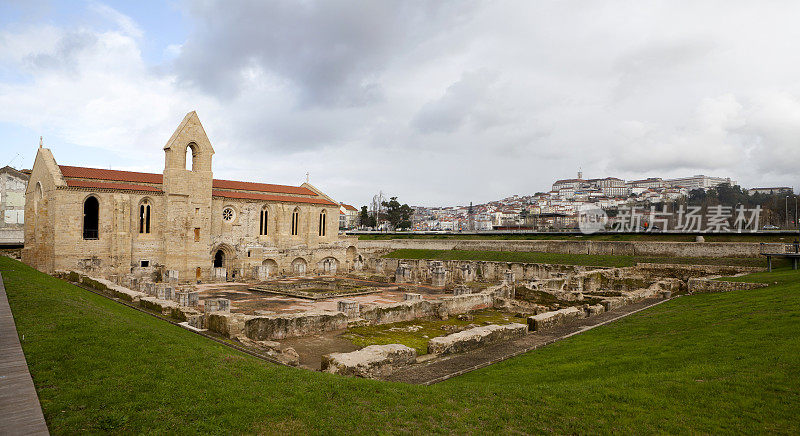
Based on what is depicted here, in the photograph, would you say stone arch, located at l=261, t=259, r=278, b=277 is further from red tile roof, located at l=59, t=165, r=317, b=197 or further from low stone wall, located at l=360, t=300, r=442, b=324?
low stone wall, located at l=360, t=300, r=442, b=324

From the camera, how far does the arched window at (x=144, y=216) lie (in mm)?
35609

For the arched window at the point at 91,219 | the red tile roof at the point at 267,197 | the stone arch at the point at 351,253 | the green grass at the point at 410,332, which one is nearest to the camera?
the green grass at the point at 410,332

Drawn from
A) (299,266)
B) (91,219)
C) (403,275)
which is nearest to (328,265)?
(299,266)

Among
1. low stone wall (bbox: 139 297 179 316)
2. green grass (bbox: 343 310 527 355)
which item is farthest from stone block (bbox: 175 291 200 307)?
green grass (bbox: 343 310 527 355)

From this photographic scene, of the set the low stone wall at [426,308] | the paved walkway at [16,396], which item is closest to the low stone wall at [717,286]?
the low stone wall at [426,308]

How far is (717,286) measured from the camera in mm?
22344

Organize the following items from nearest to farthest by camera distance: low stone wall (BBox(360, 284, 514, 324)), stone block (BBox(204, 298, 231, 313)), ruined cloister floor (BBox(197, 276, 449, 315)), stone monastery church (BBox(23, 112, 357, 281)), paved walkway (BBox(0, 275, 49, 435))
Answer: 1. paved walkway (BBox(0, 275, 49, 435))
2. stone block (BBox(204, 298, 231, 313))
3. low stone wall (BBox(360, 284, 514, 324))
4. ruined cloister floor (BBox(197, 276, 449, 315))
5. stone monastery church (BBox(23, 112, 357, 281))

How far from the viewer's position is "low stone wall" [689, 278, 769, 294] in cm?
2046

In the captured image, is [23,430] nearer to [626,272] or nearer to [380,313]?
[380,313]

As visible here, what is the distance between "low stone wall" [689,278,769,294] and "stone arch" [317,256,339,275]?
32886 millimetres

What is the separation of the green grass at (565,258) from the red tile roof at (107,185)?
2817cm

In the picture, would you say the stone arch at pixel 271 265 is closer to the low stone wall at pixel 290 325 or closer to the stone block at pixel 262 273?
the stone block at pixel 262 273

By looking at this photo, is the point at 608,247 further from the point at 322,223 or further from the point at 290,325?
the point at 290,325

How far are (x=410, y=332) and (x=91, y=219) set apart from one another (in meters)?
34.2
